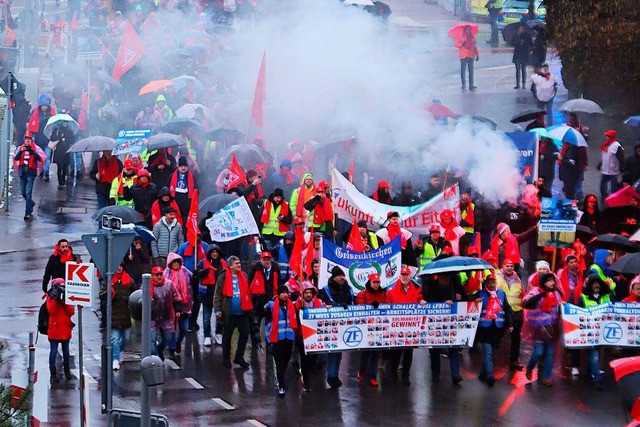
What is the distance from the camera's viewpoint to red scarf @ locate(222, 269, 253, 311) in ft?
65.6

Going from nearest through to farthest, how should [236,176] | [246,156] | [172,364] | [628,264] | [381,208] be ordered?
[172,364]
[628,264]
[381,208]
[236,176]
[246,156]

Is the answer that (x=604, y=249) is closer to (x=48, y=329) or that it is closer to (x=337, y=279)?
(x=337, y=279)

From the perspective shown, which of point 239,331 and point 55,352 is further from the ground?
point 239,331

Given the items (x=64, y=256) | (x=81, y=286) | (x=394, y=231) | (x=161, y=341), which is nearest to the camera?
(x=81, y=286)

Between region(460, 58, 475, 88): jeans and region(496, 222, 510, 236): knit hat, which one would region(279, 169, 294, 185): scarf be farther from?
region(460, 58, 475, 88): jeans

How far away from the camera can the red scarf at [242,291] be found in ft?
65.6

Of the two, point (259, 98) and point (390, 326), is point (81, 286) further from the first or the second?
point (259, 98)

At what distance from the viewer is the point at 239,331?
19.9 meters

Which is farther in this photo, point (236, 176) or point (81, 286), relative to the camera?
point (236, 176)


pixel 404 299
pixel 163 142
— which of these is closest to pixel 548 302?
pixel 404 299

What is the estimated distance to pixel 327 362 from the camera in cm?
1928

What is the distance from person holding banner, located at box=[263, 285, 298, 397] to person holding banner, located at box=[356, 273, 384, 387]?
0.96 metres

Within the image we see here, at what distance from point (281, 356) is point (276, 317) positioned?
0.45 meters

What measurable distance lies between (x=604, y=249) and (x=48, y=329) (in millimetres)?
7503
